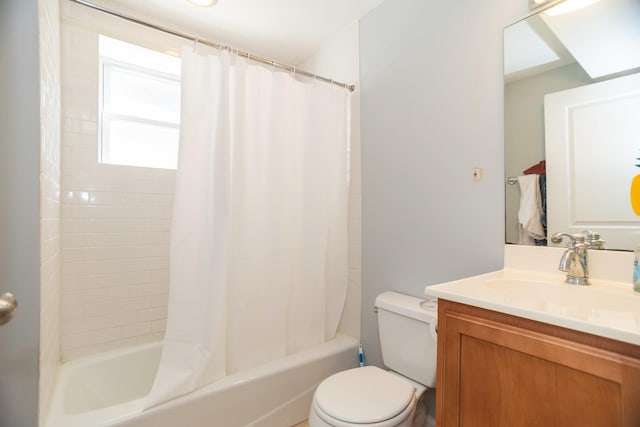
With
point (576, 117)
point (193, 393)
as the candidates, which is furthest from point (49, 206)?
point (576, 117)

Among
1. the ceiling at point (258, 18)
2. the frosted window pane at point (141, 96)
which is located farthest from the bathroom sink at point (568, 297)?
the frosted window pane at point (141, 96)

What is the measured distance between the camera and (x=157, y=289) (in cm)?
189

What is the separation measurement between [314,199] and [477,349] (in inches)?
46.2

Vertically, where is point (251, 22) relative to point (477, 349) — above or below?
above

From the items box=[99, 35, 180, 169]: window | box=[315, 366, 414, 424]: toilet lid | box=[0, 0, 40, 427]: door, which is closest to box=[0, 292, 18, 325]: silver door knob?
box=[0, 0, 40, 427]: door

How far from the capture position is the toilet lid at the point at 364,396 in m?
1.08

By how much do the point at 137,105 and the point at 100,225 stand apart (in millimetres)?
822

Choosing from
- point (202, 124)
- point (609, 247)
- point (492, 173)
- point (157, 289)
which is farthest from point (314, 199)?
point (609, 247)

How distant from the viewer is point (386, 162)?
1750 millimetres

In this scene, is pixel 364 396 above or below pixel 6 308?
below

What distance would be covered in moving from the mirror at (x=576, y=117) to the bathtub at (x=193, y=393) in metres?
1.21

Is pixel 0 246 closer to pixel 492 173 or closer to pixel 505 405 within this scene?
pixel 505 405

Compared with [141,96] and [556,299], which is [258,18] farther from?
[556,299]

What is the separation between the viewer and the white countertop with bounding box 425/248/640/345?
61 centimetres
